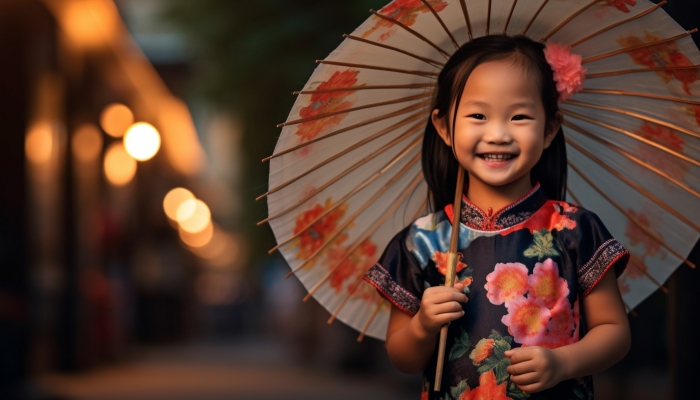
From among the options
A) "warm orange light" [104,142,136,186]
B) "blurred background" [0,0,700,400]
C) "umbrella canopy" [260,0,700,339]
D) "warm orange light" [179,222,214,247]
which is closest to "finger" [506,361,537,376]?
"umbrella canopy" [260,0,700,339]

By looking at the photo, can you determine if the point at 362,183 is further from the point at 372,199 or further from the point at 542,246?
the point at 542,246

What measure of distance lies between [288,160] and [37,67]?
970 cm

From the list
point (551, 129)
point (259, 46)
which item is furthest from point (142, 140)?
point (551, 129)

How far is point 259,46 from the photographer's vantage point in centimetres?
823

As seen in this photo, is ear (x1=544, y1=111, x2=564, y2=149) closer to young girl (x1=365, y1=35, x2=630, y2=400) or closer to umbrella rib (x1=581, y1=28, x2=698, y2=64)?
young girl (x1=365, y1=35, x2=630, y2=400)

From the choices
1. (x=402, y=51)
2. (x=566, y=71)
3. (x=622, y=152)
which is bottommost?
(x=622, y=152)

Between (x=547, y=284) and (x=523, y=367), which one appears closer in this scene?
(x=523, y=367)

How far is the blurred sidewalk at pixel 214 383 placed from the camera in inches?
398

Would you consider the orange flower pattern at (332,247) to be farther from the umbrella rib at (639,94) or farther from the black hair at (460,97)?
the umbrella rib at (639,94)

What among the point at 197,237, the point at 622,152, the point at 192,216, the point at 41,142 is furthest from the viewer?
the point at 197,237

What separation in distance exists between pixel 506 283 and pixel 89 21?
37.9 ft

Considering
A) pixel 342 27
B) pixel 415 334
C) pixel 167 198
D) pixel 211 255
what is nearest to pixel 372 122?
pixel 415 334

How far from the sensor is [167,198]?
2567 cm

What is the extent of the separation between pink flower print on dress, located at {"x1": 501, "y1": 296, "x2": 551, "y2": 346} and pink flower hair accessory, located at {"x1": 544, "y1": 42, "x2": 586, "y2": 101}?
57 centimetres
